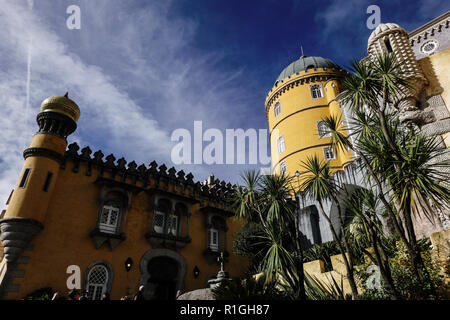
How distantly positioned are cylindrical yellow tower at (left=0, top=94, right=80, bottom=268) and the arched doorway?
6110mm

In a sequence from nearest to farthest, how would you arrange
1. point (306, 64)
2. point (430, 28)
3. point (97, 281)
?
point (97, 281)
point (306, 64)
point (430, 28)

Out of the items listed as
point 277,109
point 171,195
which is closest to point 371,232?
point 171,195

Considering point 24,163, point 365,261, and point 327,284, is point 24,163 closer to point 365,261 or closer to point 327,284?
point 327,284

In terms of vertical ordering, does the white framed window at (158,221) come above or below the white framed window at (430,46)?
below

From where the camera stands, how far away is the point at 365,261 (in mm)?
10336

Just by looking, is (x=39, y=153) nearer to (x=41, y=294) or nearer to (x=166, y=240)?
(x=41, y=294)

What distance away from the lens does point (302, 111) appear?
2573 cm

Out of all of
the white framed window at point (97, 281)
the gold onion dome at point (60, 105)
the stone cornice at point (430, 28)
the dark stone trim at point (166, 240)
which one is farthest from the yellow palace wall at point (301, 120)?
the gold onion dome at point (60, 105)

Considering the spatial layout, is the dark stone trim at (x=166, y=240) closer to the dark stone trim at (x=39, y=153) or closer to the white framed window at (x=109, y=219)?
the white framed window at (x=109, y=219)

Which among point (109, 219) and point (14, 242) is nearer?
point (14, 242)

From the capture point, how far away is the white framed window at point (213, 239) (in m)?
18.4

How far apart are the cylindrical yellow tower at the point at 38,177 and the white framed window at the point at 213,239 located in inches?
384

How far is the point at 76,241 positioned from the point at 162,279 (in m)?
5.08
